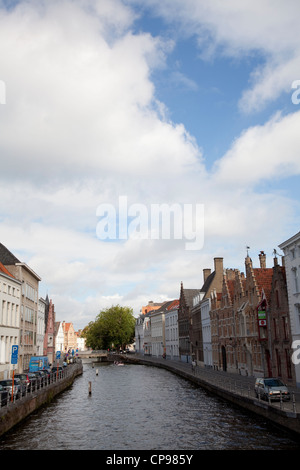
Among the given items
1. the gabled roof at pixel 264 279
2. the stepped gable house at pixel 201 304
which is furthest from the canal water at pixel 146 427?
the stepped gable house at pixel 201 304

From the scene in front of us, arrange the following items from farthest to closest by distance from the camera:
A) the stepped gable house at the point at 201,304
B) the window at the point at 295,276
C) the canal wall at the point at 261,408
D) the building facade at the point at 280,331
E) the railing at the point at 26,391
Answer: the stepped gable house at the point at 201,304 → the building facade at the point at 280,331 → the window at the point at 295,276 → the railing at the point at 26,391 → the canal wall at the point at 261,408

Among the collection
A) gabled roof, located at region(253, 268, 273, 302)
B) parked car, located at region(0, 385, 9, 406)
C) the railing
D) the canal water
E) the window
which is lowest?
the canal water

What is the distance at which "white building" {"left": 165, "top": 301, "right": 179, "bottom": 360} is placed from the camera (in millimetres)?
110062

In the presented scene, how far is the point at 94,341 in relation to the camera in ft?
545

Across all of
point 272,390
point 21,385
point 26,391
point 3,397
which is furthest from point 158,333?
point 3,397

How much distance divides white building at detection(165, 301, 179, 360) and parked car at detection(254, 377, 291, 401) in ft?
255

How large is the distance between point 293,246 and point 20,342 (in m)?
43.0

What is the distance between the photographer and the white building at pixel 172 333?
110 m

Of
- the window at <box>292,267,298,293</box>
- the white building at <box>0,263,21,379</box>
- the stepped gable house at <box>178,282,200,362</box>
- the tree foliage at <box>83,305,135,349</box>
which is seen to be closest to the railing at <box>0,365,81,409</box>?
the white building at <box>0,263,21,379</box>

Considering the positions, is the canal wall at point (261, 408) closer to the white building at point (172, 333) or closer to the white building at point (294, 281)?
the white building at point (294, 281)

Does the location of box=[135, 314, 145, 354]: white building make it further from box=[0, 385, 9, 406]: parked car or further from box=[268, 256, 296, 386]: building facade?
box=[0, 385, 9, 406]: parked car

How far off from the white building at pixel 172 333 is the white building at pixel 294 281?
70.6m
